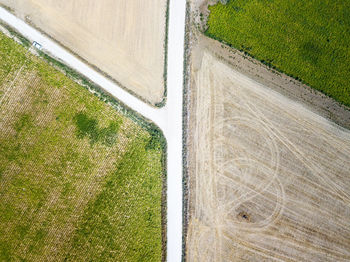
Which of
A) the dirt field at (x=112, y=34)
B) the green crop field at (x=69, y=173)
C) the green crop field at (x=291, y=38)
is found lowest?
the green crop field at (x=69, y=173)

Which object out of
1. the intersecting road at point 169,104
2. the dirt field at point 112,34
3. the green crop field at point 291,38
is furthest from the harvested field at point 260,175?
the dirt field at point 112,34

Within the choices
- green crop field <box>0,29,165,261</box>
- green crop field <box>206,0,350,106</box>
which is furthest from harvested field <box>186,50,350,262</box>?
green crop field <box>0,29,165,261</box>

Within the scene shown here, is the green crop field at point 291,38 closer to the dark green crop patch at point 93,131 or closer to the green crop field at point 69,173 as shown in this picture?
the green crop field at point 69,173

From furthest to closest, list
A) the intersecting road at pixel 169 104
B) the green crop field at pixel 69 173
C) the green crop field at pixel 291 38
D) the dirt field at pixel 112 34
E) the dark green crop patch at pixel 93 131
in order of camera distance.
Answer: the green crop field at pixel 291 38
the dirt field at pixel 112 34
the intersecting road at pixel 169 104
the dark green crop patch at pixel 93 131
the green crop field at pixel 69 173

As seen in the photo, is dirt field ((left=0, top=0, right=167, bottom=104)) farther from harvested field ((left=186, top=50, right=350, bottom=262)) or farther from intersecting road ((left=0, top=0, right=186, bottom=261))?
harvested field ((left=186, top=50, right=350, bottom=262))

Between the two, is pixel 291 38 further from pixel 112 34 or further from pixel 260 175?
pixel 112 34

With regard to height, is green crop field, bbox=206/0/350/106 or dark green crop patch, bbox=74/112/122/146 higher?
green crop field, bbox=206/0/350/106
